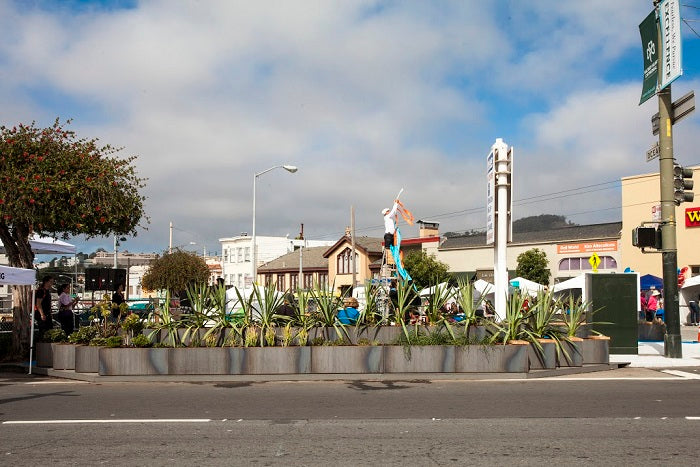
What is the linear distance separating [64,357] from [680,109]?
1386 cm

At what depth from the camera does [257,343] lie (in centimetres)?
1242

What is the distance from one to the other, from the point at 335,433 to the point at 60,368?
7.80 m

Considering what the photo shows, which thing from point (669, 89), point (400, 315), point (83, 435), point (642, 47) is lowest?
point (83, 435)

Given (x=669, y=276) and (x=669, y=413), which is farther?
(x=669, y=276)

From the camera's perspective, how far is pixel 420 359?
1190cm

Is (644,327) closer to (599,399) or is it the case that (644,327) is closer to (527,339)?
(527,339)

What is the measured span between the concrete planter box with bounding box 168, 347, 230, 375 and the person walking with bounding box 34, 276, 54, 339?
13.2 ft

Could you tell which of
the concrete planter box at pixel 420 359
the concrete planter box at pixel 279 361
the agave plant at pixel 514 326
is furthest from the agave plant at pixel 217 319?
the agave plant at pixel 514 326

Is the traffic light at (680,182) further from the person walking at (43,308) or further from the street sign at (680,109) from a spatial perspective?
the person walking at (43,308)

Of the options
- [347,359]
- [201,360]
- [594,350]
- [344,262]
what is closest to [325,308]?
[347,359]

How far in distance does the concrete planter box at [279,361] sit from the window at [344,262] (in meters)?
49.2

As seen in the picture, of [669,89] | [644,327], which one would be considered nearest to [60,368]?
[669,89]

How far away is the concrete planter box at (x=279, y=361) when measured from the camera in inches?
473

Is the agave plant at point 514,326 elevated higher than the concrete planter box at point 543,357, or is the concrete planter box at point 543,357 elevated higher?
the agave plant at point 514,326
